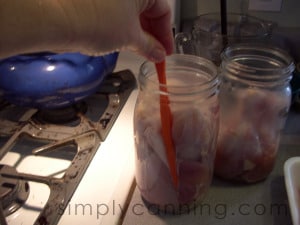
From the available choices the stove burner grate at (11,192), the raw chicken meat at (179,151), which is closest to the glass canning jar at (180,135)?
the raw chicken meat at (179,151)

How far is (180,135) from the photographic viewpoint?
0.41m

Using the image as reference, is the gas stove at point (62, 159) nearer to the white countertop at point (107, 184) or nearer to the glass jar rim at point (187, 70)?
the white countertop at point (107, 184)

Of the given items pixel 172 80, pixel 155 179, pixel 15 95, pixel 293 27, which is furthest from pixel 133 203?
pixel 293 27

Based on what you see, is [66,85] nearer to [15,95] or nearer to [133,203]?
[15,95]

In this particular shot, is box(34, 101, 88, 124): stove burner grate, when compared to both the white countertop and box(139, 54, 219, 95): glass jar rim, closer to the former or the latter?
the white countertop

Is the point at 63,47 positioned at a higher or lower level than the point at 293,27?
higher

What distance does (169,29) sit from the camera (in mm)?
404

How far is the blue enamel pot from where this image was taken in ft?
1.85

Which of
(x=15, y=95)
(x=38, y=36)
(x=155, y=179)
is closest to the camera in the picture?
(x=38, y=36)

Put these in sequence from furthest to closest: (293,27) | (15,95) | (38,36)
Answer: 1. (293,27)
2. (15,95)
3. (38,36)

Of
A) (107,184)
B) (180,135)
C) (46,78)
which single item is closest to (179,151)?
(180,135)

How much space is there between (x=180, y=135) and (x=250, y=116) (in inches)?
4.1

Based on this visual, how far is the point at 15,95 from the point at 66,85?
8 cm

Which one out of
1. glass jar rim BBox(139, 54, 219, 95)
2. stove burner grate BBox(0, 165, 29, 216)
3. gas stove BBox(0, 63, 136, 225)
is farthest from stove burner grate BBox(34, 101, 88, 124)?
glass jar rim BBox(139, 54, 219, 95)
